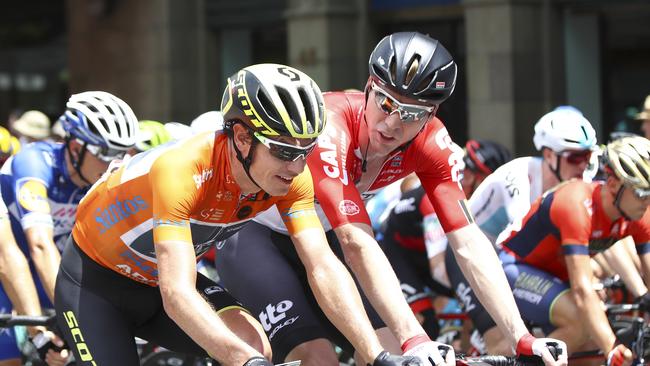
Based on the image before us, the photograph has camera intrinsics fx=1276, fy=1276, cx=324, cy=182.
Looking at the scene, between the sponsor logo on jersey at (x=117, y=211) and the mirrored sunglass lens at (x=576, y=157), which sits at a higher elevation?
the sponsor logo on jersey at (x=117, y=211)

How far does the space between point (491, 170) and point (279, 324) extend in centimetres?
377

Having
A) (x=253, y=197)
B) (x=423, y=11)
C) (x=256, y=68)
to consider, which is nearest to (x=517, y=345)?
(x=253, y=197)

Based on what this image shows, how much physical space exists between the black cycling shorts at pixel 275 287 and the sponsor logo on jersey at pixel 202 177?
1.35 meters

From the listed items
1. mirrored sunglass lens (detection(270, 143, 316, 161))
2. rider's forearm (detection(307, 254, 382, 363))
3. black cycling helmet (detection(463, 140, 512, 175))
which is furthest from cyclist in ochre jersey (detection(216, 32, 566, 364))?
black cycling helmet (detection(463, 140, 512, 175))

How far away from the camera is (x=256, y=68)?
16.6ft

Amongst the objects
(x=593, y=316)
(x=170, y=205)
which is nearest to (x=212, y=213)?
(x=170, y=205)

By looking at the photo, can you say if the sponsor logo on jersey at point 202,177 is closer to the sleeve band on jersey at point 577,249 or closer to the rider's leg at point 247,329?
the rider's leg at point 247,329

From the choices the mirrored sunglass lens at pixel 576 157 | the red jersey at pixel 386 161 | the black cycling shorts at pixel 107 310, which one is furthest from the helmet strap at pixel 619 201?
the black cycling shorts at pixel 107 310

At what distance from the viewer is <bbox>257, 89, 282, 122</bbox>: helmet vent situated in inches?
191

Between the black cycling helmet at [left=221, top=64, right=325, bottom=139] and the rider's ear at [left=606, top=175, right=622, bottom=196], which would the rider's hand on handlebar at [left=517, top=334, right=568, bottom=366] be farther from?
the rider's ear at [left=606, top=175, right=622, bottom=196]

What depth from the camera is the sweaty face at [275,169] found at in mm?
4895

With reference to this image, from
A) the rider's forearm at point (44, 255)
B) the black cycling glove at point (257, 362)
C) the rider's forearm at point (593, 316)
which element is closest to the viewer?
the black cycling glove at point (257, 362)

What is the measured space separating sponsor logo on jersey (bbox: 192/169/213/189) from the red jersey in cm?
65

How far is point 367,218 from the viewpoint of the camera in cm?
553
